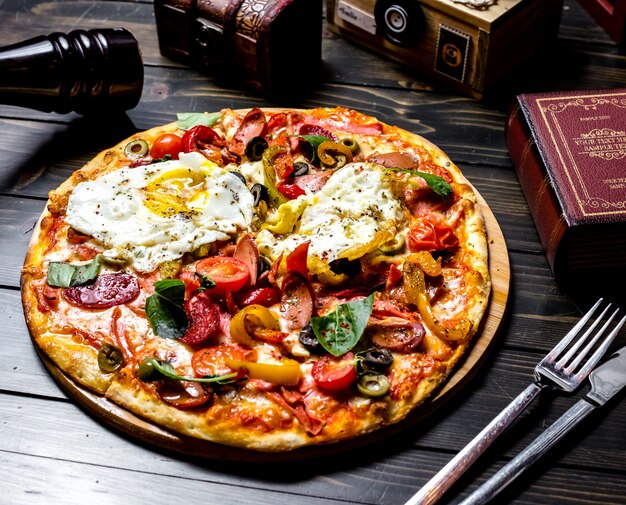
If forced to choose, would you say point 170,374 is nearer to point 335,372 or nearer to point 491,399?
point 335,372

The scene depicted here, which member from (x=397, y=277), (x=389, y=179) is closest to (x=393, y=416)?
(x=397, y=277)

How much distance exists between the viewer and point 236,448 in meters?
3.43

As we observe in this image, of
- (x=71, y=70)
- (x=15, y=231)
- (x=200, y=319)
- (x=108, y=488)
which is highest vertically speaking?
(x=71, y=70)

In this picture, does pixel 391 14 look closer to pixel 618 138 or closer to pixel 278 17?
pixel 278 17

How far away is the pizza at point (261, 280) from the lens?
11.5ft

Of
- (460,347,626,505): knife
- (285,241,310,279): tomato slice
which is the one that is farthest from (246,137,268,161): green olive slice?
(460,347,626,505): knife

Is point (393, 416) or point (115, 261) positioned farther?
point (115, 261)

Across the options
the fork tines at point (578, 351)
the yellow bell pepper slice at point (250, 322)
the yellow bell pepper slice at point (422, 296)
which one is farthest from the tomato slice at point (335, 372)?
the fork tines at point (578, 351)

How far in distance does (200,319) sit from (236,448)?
0.61 meters

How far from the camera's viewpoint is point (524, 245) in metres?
4.41

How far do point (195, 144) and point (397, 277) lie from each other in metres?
1.34

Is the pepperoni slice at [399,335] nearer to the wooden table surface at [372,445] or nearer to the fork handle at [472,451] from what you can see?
the wooden table surface at [372,445]

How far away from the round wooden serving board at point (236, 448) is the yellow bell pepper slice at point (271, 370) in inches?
11.3

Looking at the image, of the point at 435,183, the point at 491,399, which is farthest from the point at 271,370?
the point at 435,183
